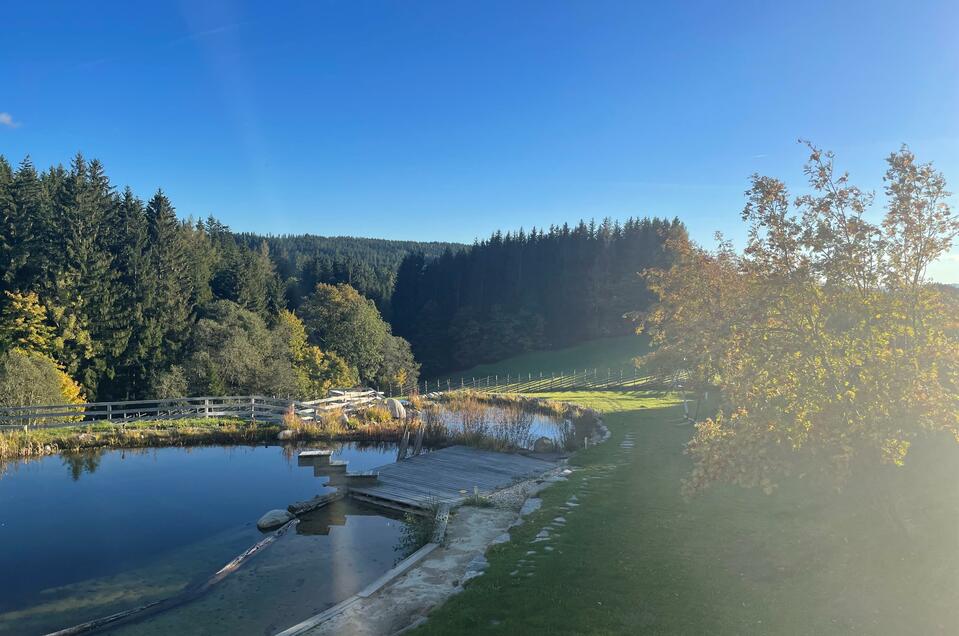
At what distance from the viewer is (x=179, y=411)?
28641 mm

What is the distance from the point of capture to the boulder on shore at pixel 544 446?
22.0 m

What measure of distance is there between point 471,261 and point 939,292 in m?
94.2

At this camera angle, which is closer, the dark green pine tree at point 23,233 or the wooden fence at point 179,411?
the wooden fence at point 179,411

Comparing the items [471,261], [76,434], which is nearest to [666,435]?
[76,434]

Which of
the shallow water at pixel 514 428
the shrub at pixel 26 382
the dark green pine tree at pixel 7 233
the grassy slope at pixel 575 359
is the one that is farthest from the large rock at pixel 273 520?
the grassy slope at pixel 575 359

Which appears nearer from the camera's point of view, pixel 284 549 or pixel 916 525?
pixel 916 525

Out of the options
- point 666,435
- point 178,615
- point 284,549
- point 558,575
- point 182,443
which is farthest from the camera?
point 182,443

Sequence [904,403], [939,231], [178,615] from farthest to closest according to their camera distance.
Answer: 1. [178,615]
2. [939,231]
3. [904,403]

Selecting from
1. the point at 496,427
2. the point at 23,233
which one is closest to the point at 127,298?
the point at 23,233

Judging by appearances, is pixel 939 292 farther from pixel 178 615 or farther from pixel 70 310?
pixel 70 310

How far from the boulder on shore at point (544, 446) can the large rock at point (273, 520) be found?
10.3m

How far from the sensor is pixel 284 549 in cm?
1270

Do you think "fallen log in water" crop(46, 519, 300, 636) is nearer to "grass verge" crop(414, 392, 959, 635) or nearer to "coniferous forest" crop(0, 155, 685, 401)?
"grass verge" crop(414, 392, 959, 635)

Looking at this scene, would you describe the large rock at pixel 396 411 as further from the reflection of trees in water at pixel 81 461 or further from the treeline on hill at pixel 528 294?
the treeline on hill at pixel 528 294
